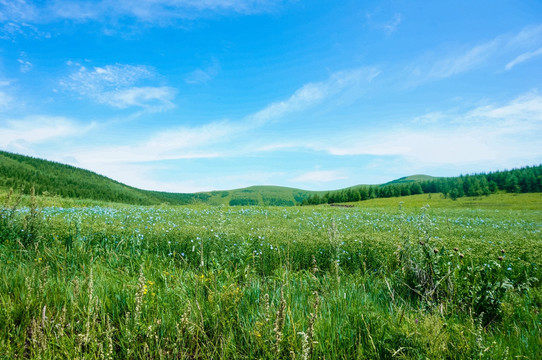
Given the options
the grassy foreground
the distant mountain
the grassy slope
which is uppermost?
the distant mountain

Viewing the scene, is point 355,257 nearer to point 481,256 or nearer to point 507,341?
point 481,256

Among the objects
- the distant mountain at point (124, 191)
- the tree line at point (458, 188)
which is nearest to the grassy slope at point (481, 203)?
the tree line at point (458, 188)

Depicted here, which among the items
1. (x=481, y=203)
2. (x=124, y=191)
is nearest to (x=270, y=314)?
(x=481, y=203)

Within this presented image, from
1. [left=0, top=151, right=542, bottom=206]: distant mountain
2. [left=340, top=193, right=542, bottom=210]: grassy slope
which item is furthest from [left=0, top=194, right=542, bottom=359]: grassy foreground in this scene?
[left=0, top=151, right=542, bottom=206]: distant mountain

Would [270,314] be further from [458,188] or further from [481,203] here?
[458,188]

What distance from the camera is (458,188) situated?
101438mm

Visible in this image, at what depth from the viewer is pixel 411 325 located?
8.63 feet

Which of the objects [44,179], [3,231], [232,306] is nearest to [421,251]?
[232,306]

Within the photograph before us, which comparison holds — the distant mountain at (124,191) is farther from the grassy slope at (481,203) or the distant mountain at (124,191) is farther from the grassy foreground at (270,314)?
the grassy foreground at (270,314)

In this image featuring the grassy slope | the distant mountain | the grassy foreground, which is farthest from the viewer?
the distant mountain

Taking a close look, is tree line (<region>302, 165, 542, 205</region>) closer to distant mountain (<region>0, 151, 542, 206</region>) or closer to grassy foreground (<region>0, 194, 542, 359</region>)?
distant mountain (<region>0, 151, 542, 206</region>)

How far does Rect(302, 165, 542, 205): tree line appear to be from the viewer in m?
94.6

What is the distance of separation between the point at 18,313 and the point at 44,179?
9399 centimetres

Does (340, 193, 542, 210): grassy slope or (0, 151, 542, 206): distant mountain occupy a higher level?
(0, 151, 542, 206): distant mountain
